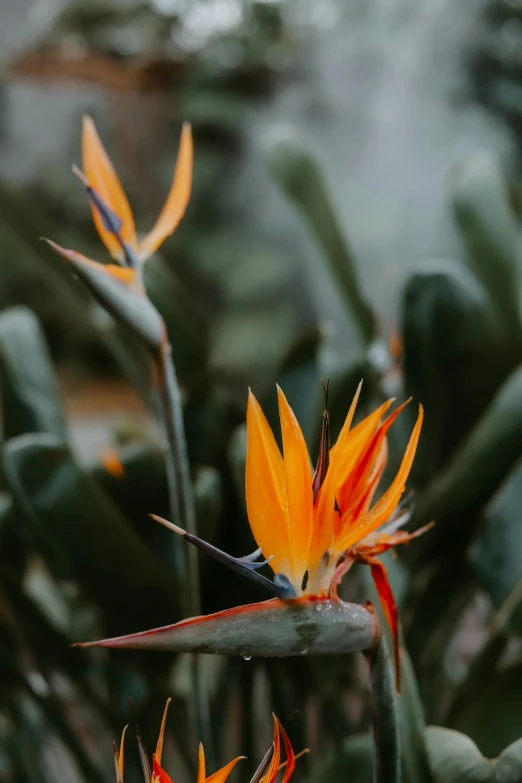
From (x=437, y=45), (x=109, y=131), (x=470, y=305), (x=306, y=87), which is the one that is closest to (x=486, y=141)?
(x=437, y=45)

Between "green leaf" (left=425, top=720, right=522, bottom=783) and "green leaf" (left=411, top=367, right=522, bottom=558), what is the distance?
128 mm

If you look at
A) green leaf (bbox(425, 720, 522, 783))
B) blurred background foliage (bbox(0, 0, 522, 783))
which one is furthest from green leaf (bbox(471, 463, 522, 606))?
green leaf (bbox(425, 720, 522, 783))

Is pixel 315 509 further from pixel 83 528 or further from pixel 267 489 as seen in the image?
pixel 83 528

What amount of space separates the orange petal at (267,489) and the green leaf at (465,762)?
0.08 meters

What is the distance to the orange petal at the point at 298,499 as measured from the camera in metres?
0.19

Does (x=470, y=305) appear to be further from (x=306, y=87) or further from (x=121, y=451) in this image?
(x=306, y=87)

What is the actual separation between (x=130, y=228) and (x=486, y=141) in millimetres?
2423

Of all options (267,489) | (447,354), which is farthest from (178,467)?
(447,354)

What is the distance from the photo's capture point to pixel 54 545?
303mm

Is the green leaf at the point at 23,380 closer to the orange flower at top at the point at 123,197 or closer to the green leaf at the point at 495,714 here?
the orange flower at top at the point at 123,197

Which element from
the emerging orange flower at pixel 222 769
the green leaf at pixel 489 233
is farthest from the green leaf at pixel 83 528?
the green leaf at pixel 489 233

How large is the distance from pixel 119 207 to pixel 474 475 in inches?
7.7

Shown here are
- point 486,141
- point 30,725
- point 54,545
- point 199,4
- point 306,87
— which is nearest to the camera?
point 54,545

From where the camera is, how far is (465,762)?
215 mm
